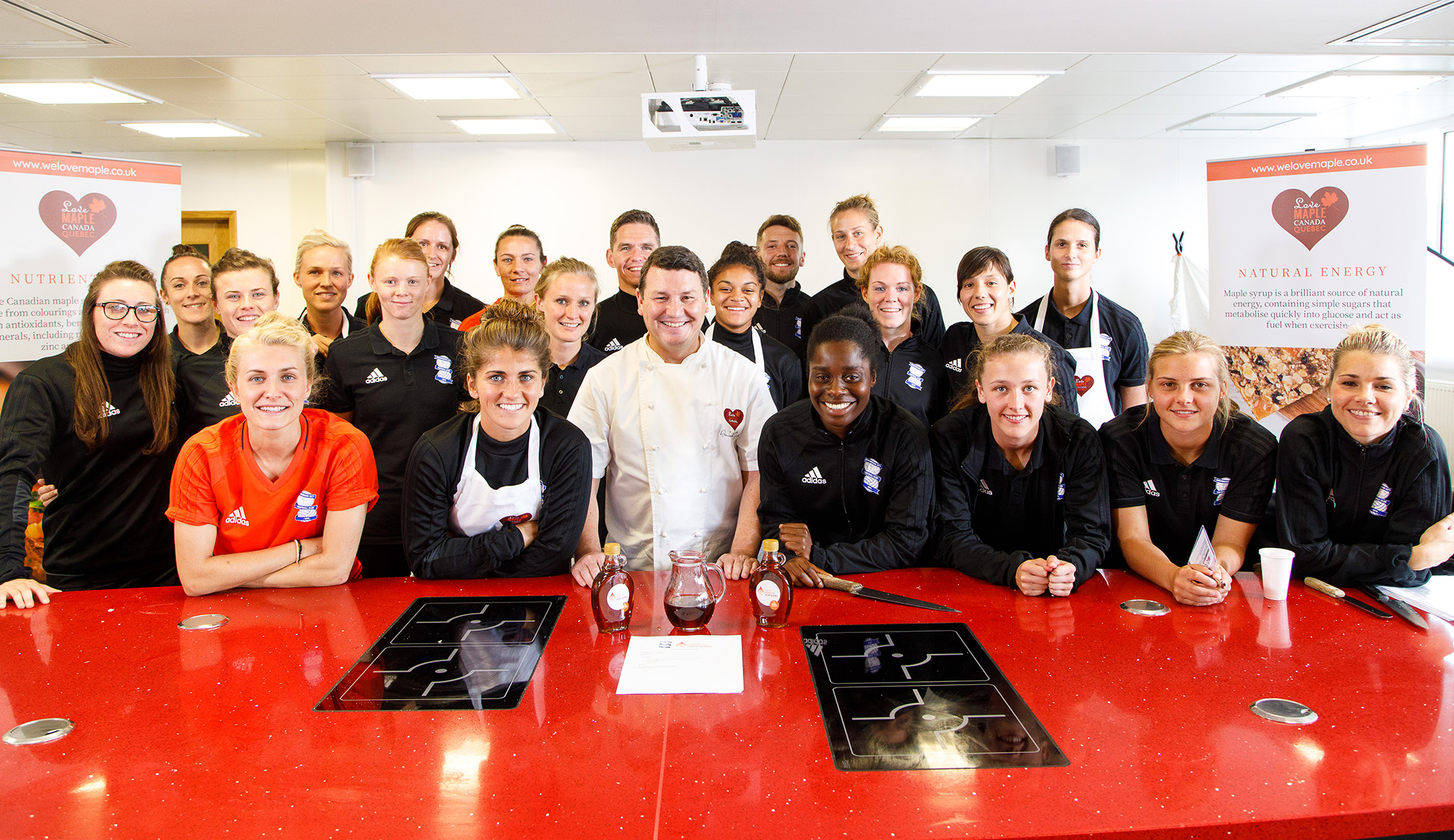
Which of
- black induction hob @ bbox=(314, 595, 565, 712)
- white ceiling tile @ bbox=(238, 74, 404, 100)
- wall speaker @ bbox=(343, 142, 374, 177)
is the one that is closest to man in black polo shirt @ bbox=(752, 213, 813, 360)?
black induction hob @ bbox=(314, 595, 565, 712)

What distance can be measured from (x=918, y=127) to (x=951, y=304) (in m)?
1.80

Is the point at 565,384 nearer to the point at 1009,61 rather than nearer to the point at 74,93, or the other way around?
the point at 1009,61

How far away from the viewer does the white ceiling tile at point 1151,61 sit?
530cm

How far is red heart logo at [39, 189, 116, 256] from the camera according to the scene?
3.36 m

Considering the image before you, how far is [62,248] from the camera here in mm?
3385

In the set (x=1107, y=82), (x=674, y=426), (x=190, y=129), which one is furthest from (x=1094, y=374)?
(x=190, y=129)

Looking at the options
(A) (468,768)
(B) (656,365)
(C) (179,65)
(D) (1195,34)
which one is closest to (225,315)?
(B) (656,365)

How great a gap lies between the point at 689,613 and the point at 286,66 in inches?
206

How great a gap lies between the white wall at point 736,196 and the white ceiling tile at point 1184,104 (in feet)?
4.00

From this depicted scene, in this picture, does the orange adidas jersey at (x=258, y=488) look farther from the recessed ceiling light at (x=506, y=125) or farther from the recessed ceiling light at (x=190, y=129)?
the recessed ceiling light at (x=190, y=129)

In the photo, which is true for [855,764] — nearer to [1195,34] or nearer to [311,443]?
[311,443]

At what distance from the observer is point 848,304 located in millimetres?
3801

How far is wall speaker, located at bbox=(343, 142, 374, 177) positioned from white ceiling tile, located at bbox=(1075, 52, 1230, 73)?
617cm

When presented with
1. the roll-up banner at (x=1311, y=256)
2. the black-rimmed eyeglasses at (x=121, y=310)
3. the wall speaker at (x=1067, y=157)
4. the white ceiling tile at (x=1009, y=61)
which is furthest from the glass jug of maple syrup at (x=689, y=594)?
the wall speaker at (x=1067, y=157)
